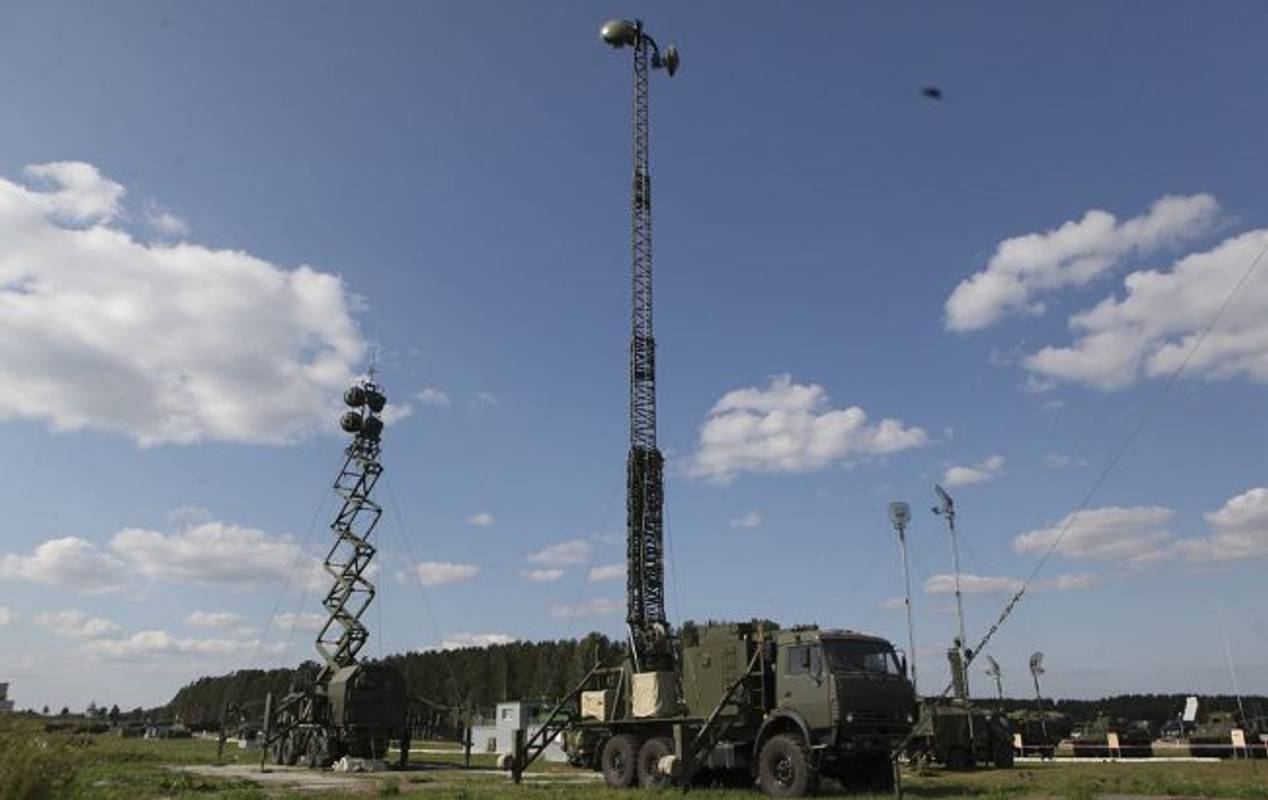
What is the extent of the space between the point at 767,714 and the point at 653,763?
338cm

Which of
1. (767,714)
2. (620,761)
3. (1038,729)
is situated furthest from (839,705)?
(1038,729)

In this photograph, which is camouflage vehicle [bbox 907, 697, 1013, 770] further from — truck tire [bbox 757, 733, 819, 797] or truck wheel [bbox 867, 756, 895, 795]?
truck tire [bbox 757, 733, 819, 797]

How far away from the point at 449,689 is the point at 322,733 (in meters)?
81.3

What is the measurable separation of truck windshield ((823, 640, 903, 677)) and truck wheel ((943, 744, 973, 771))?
11194 mm

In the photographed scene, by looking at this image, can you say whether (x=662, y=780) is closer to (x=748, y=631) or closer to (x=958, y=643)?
(x=748, y=631)

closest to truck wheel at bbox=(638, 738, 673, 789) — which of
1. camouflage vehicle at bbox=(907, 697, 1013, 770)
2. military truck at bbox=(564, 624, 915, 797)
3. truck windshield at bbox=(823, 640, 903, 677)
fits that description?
military truck at bbox=(564, 624, 915, 797)

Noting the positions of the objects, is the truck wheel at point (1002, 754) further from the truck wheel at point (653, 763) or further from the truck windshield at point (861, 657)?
the truck wheel at point (653, 763)

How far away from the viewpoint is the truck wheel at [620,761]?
23156 mm

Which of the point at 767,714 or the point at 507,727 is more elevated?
the point at 767,714

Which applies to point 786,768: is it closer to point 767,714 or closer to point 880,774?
point 767,714

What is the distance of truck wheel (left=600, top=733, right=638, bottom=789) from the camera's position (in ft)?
76.0

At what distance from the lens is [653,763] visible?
22234mm

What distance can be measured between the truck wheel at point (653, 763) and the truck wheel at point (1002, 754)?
13958 mm

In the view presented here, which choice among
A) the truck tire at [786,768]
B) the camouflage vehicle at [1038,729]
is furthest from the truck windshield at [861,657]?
the camouflage vehicle at [1038,729]
